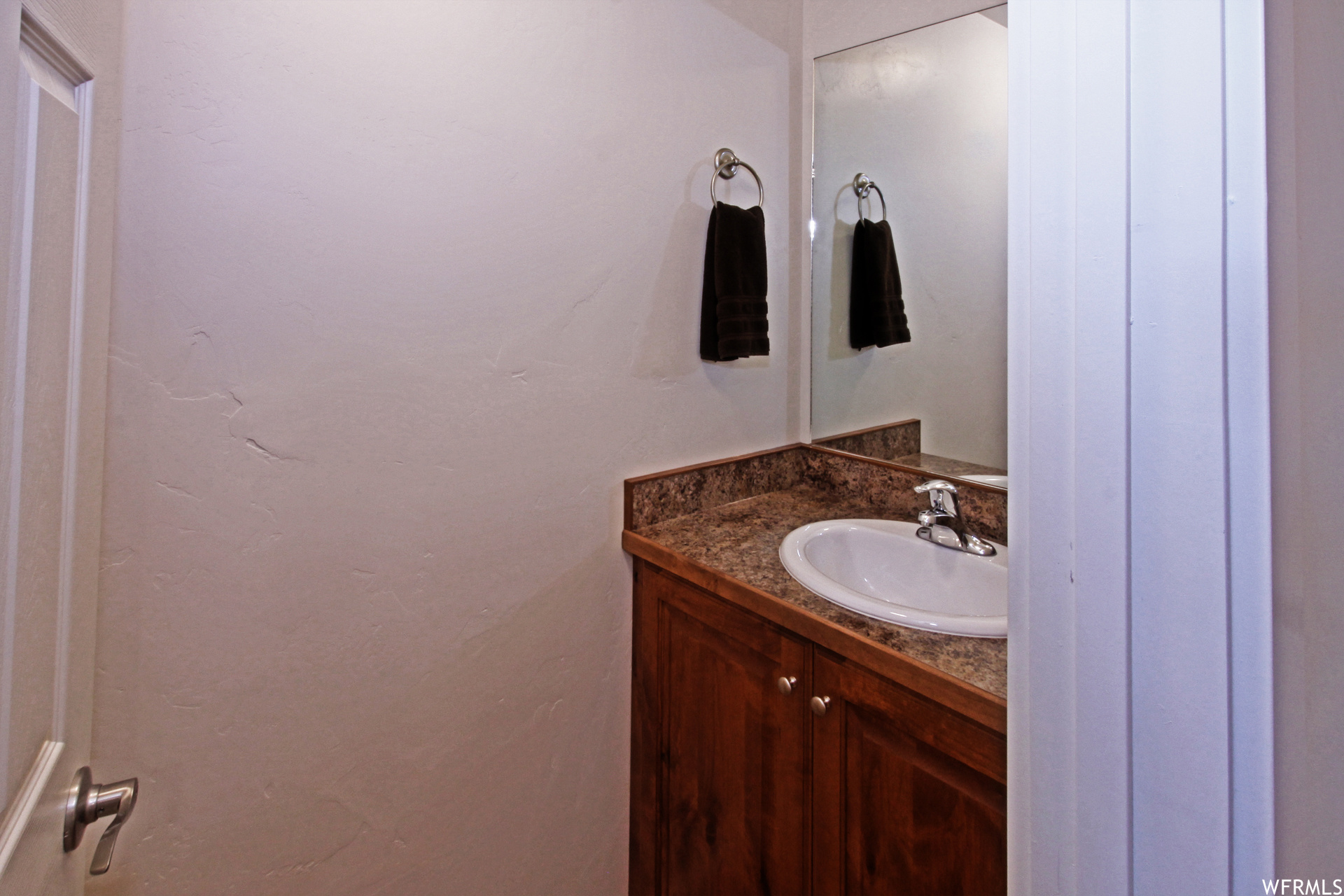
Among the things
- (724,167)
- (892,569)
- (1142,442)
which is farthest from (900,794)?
(724,167)

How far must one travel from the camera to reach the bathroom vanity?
727 mm

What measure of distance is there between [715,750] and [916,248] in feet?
3.75

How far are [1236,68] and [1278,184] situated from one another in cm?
6

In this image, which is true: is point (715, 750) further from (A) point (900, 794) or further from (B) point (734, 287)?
(B) point (734, 287)

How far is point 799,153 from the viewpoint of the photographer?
58.2 inches

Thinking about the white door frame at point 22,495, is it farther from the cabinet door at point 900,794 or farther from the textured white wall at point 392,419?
the cabinet door at point 900,794

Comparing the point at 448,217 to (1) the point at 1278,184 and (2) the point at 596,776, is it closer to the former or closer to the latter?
(1) the point at 1278,184

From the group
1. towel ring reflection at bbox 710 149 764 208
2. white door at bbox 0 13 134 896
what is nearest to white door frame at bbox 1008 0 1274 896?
white door at bbox 0 13 134 896

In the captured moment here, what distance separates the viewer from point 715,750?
3.51 ft

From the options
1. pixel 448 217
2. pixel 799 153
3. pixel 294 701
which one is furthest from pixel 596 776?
pixel 799 153

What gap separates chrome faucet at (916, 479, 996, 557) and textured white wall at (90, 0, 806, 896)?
51cm

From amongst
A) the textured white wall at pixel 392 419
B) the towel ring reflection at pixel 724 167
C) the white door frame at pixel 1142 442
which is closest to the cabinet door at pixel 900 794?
the white door frame at pixel 1142 442

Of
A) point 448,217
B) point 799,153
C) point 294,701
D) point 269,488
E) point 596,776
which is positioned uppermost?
point 799,153

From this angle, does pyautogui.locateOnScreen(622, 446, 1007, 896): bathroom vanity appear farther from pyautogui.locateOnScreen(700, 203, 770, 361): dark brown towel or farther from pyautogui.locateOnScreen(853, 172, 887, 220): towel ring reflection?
pyautogui.locateOnScreen(853, 172, 887, 220): towel ring reflection
